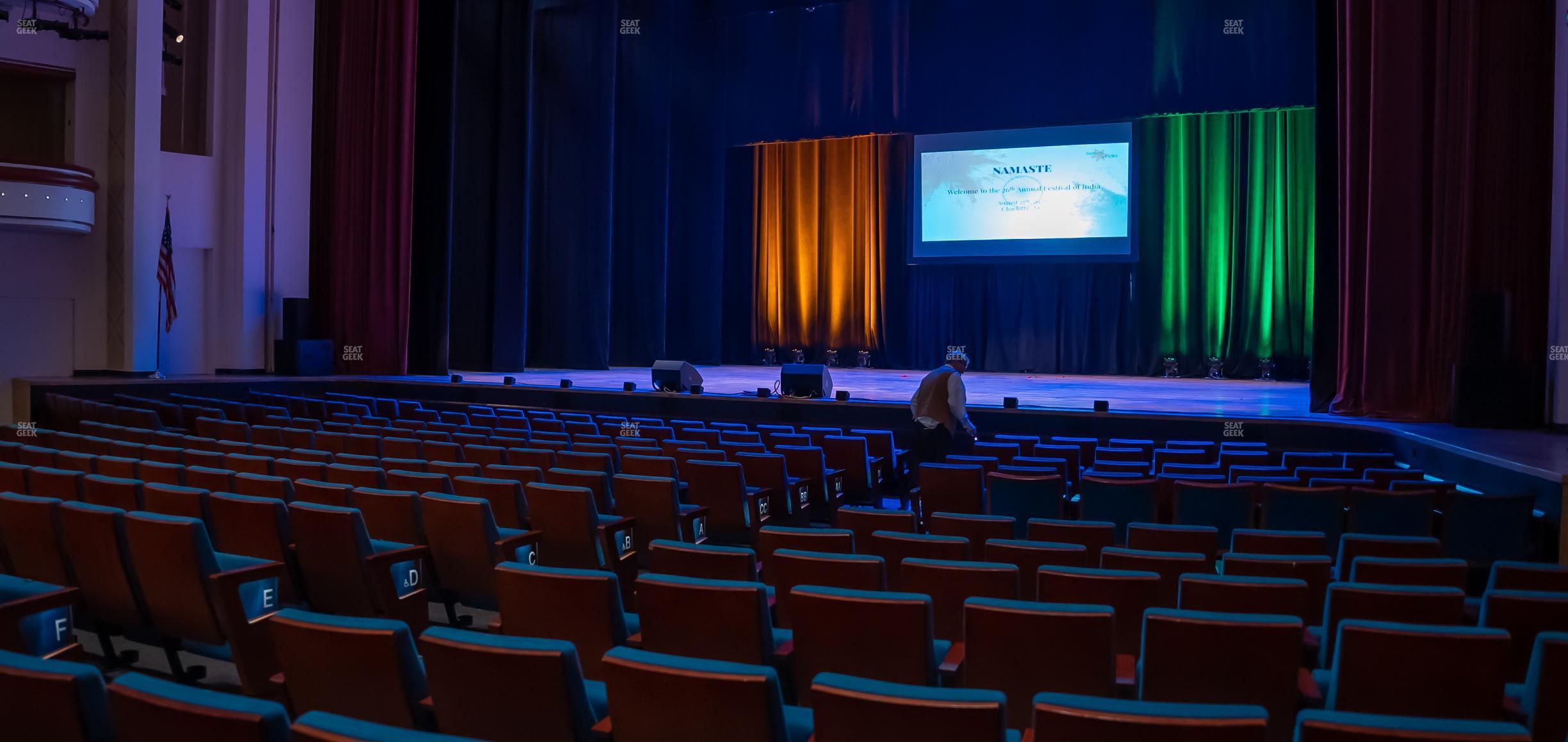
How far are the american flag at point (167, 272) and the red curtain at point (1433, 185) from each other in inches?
592

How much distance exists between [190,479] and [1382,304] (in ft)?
34.2

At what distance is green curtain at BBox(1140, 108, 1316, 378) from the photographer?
1788cm

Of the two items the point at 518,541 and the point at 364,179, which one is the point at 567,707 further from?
the point at 364,179

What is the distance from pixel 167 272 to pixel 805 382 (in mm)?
9690

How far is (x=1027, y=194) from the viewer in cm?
1847

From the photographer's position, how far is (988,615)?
2.82 m

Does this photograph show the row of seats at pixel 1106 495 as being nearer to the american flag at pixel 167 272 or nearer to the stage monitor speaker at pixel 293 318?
the american flag at pixel 167 272

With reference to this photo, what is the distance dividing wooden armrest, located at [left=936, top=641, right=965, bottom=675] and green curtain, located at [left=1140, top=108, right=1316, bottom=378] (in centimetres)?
1674

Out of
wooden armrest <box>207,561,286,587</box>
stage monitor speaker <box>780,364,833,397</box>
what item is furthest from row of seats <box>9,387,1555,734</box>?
stage monitor speaker <box>780,364,833,397</box>

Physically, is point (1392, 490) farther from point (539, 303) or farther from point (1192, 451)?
point (539, 303)

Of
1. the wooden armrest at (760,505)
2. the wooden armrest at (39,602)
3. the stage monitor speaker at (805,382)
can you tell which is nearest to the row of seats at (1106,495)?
the wooden armrest at (760,505)

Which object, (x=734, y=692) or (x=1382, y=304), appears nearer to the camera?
(x=734, y=692)

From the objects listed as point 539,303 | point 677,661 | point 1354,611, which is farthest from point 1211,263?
point 677,661

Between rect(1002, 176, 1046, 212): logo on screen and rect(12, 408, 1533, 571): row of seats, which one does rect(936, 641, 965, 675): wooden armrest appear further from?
rect(1002, 176, 1046, 212): logo on screen
